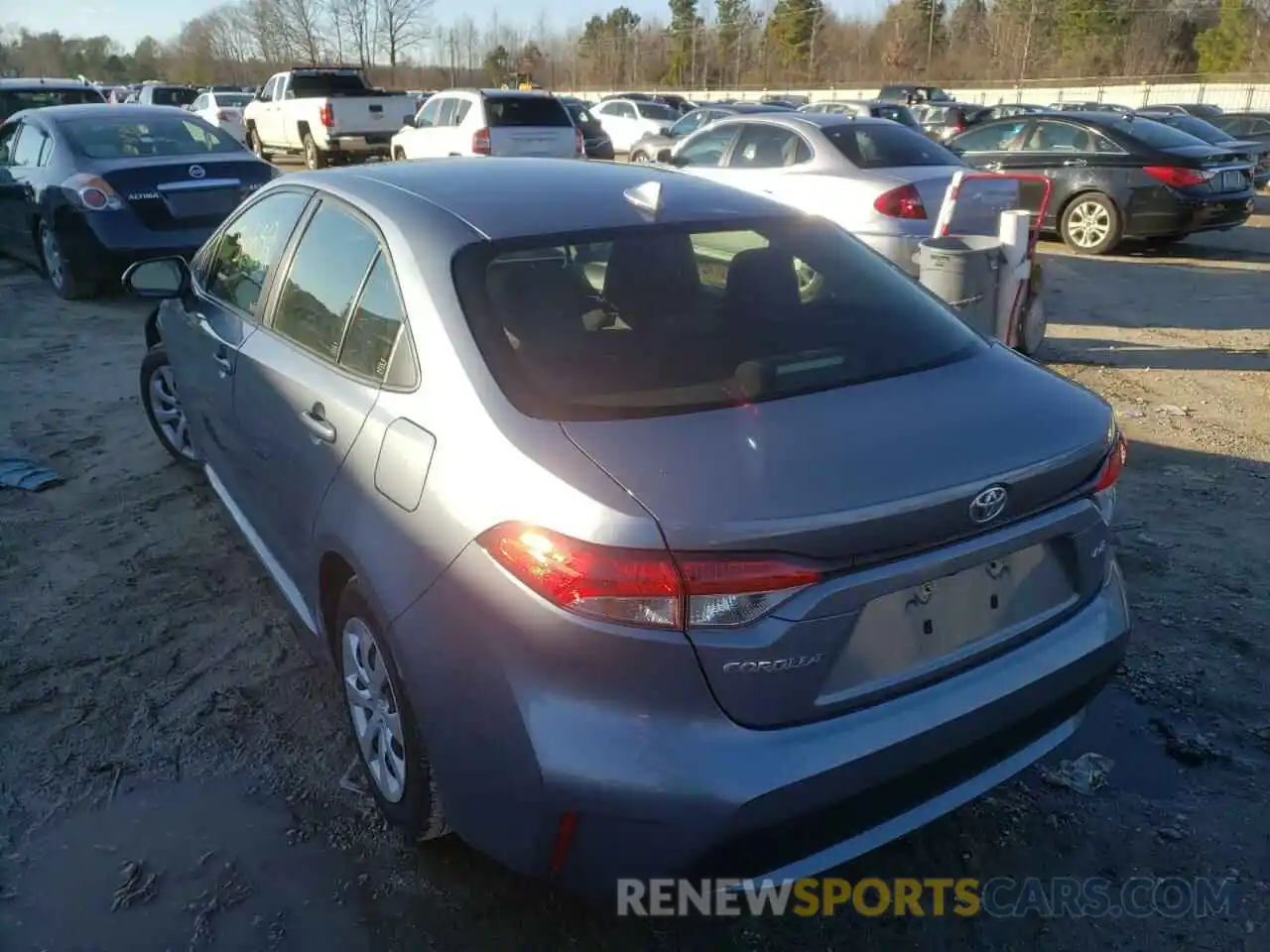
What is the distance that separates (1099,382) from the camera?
682 centimetres

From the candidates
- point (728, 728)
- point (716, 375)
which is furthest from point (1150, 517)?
point (728, 728)

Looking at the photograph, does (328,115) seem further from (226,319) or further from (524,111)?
(226,319)

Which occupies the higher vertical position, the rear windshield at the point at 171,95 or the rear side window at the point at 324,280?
the rear windshield at the point at 171,95

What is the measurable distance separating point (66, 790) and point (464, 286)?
189 cm

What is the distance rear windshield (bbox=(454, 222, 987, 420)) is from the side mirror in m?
2.28

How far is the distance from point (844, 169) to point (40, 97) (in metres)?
12.4

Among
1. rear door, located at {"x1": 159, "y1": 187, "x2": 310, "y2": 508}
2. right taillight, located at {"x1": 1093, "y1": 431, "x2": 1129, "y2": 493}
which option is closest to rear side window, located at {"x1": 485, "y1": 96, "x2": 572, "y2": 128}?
rear door, located at {"x1": 159, "y1": 187, "x2": 310, "y2": 508}

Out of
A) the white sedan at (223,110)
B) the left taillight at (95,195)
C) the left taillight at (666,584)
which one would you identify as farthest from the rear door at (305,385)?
the white sedan at (223,110)

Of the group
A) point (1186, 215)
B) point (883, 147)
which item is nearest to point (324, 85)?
point (883, 147)

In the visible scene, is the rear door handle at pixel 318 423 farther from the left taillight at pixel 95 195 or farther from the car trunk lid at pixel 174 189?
the left taillight at pixel 95 195

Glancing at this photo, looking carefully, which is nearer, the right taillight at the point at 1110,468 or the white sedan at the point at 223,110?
the right taillight at the point at 1110,468

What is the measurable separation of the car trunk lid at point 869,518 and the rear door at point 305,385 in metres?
0.90

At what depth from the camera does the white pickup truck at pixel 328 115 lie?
20625 millimetres

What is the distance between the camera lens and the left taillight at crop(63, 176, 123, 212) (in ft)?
27.2
